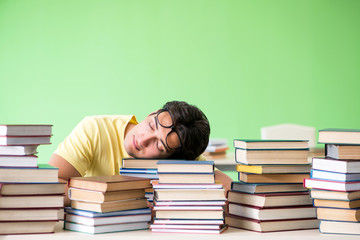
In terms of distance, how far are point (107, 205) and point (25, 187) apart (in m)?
0.24

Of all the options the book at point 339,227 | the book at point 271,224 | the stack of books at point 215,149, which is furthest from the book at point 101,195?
the stack of books at point 215,149

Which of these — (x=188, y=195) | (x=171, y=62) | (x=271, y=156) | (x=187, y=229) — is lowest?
(x=187, y=229)

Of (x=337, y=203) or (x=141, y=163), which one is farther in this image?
(x=141, y=163)

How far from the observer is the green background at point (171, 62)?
541 cm

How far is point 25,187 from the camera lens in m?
1.43

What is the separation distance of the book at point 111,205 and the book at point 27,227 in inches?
3.6

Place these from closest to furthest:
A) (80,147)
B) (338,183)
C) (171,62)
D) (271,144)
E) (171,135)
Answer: (338,183), (271,144), (171,135), (80,147), (171,62)

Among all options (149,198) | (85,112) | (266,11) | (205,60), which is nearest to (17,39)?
(85,112)

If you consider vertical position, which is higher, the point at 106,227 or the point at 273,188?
the point at 273,188

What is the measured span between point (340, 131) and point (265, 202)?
306mm

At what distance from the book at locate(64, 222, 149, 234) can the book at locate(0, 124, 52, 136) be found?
0.29m

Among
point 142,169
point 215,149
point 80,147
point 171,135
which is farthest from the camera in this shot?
point 215,149

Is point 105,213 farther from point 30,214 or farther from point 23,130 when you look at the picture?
point 23,130

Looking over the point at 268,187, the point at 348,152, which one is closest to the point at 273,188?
the point at 268,187
